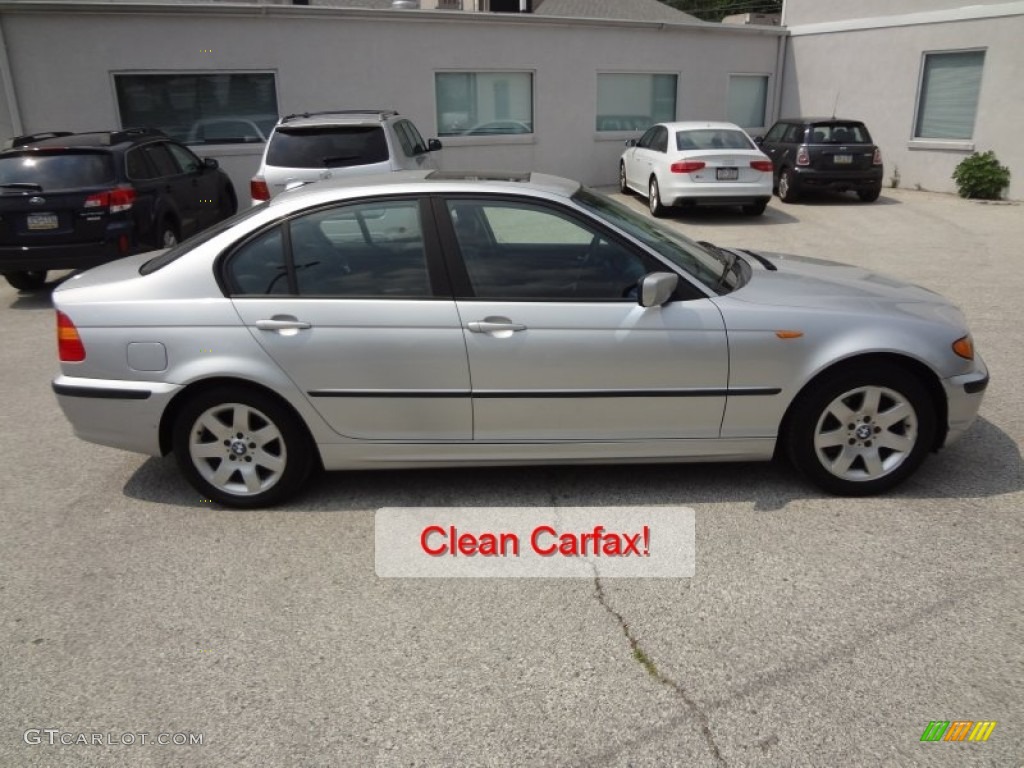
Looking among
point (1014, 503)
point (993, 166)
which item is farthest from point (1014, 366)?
point (993, 166)

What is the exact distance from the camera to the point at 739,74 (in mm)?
18344

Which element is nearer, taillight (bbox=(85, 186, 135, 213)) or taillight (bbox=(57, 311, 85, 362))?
taillight (bbox=(57, 311, 85, 362))

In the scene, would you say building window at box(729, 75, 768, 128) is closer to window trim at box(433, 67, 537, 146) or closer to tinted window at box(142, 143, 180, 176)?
window trim at box(433, 67, 537, 146)

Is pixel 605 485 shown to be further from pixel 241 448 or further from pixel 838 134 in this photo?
pixel 838 134

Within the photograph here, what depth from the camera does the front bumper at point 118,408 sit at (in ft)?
13.0

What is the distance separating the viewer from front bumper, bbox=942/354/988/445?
396cm

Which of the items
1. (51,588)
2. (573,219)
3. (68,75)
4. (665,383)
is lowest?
(51,588)

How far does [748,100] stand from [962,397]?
658 inches

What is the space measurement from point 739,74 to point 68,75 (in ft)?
44.3

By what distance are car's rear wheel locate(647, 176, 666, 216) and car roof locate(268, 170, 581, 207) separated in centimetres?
941

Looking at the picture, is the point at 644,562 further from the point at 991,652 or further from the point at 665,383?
the point at 991,652

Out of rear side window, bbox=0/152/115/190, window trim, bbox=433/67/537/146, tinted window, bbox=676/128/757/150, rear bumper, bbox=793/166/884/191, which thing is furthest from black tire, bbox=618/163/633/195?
rear side window, bbox=0/152/115/190

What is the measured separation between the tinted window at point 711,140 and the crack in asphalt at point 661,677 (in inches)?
438

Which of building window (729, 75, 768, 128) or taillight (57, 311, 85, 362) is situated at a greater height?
building window (729, 75, 768, 128)
